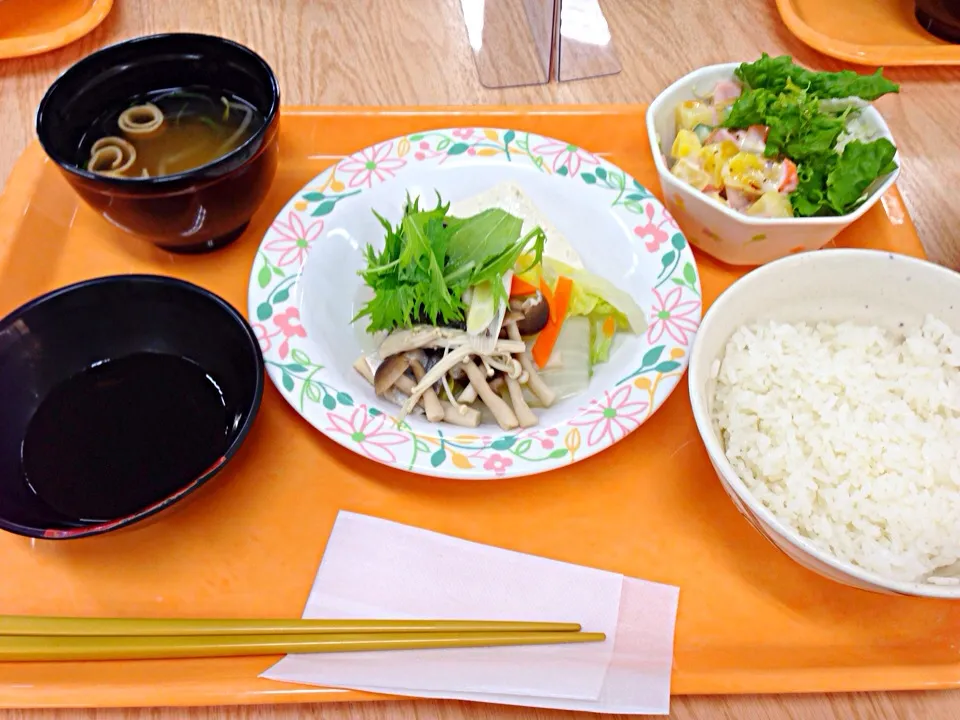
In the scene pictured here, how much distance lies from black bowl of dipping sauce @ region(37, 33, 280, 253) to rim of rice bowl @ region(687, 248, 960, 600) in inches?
33.2

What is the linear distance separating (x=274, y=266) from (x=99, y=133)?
0.44m

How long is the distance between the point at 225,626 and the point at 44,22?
186 centimetres

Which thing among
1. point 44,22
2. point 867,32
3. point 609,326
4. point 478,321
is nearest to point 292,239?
point 478,321

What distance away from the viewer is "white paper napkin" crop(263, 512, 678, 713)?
972 mm

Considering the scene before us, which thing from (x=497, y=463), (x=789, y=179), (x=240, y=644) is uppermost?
(x=789, y=179)

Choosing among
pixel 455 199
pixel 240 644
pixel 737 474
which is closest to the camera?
pixel 240 644

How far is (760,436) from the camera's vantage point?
3.71 feet

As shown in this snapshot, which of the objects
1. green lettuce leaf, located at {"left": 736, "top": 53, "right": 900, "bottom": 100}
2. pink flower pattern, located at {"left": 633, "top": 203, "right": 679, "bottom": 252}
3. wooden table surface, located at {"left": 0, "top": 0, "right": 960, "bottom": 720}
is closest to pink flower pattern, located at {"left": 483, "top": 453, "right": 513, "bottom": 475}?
pink flower pattern, located at {"left": 633, "top": 203, "right": 679, "bottom": 252}

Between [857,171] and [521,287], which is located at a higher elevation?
[857,171]

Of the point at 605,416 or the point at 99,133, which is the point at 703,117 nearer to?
the point at 605,416

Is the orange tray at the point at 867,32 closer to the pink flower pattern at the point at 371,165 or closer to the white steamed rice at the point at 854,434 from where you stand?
the white steamed rice at the point at 854,434

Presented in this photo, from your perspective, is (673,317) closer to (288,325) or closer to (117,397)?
(288,325)

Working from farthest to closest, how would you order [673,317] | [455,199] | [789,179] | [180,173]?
[455,199] < [789,179] < [673,317] < [180,173]

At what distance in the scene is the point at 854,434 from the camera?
113 centimetres
